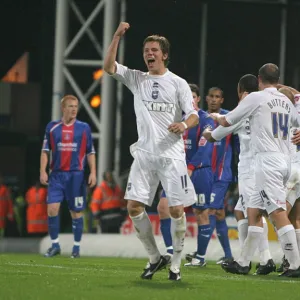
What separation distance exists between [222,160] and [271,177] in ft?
10.8

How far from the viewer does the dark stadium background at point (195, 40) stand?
76.0 feet

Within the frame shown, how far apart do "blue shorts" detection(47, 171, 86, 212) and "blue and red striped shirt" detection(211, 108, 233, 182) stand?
6.41 ft

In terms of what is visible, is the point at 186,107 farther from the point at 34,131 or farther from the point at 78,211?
the point at 34,131

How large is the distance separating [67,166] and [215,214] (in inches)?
84.9

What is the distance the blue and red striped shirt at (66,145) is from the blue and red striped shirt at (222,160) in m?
1.91

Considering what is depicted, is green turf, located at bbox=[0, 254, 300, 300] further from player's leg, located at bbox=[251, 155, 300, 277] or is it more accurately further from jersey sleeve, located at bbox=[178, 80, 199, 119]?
jersey sleeve, located at bbox=[178, 80, 199, 119]

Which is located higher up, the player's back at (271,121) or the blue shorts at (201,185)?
the player's back at (271,121)

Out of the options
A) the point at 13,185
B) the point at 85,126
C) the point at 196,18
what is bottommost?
the point at 13,185

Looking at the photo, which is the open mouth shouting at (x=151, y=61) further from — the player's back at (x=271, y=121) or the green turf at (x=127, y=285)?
the green turf at (x=127, y=285)

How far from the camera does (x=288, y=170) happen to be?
977 centimetres

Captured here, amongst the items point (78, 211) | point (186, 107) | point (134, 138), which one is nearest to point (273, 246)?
point (78, 211)

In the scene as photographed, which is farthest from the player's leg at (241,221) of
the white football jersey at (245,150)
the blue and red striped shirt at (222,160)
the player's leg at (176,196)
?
the player's leg at (176,196)

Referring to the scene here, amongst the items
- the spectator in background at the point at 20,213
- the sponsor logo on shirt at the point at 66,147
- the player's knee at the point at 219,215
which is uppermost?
the sponsor logo on shirt at the point at 66,147

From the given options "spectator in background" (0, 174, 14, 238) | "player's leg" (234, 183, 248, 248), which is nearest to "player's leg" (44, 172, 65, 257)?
"player's leg" (234, 183, 248, 248)
